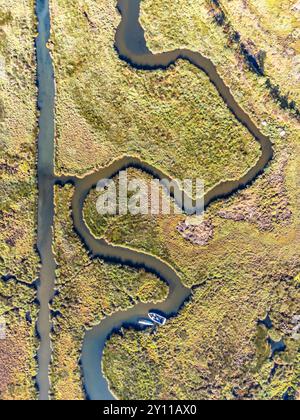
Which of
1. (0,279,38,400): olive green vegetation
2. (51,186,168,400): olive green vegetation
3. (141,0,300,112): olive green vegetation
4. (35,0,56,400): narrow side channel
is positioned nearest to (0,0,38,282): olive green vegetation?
(35,0,56,400): narrow side channel

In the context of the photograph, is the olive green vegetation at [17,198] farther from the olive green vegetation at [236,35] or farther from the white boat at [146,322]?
the olive green vegetation at [236,35]

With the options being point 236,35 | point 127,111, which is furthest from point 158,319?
point 236,35

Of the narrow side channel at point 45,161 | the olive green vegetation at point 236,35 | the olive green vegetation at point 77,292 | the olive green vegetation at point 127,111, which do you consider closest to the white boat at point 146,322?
the olive green vegetation at point 77,292

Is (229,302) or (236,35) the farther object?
(229,302)

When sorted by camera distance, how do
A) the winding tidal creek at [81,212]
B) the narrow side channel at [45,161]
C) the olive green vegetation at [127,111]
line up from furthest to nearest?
the narrow side channel at [45,161] → the winding tidal creek at [81,212] → the olive green vegetation at [127,111]

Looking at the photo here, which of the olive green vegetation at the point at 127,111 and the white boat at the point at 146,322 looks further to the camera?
the white boat at the point at 146,322

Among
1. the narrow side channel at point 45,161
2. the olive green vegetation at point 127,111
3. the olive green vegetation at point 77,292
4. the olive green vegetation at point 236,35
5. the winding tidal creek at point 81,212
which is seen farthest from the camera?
the narrow side channel at point 45,161

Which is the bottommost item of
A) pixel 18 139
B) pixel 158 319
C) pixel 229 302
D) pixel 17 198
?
pixel 158 319

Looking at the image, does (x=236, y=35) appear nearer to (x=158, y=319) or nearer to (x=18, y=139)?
(x=18, y=139)
